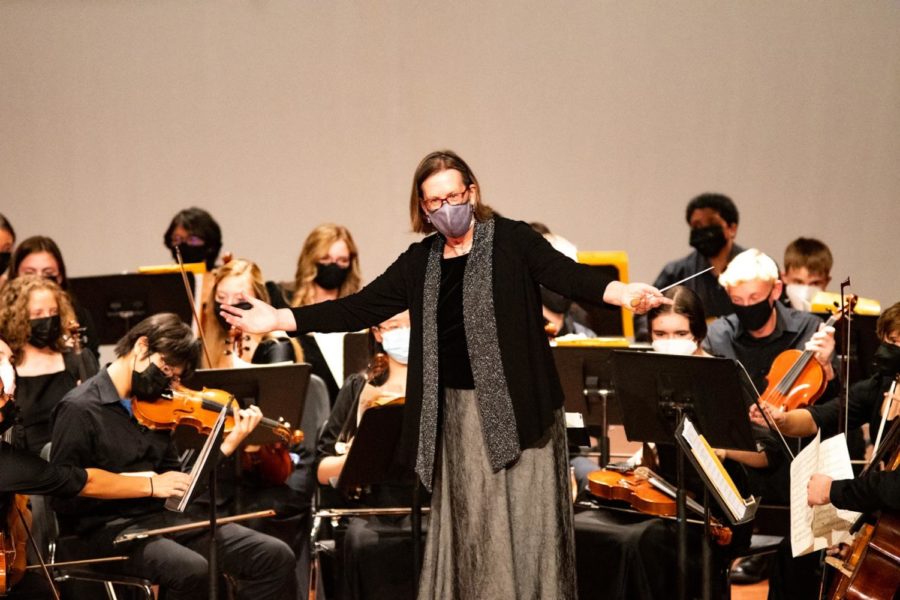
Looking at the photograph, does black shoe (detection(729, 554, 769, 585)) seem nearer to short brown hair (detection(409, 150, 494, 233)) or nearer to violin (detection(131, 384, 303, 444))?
violin (detection(131, 384, 303, 444))

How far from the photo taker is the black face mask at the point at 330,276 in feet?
16.1

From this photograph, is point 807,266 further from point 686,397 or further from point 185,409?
point 185,409

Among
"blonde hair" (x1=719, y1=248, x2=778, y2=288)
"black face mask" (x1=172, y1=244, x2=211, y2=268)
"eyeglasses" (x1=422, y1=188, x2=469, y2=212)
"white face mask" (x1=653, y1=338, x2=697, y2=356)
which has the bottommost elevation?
"white face mask" (x1=653, y1=338, x2=697, y2=356)

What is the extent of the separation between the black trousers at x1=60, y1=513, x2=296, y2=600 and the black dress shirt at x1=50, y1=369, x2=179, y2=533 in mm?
47

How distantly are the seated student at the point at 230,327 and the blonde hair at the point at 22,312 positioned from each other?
0.50 metres

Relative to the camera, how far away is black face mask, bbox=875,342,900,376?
3127 mm

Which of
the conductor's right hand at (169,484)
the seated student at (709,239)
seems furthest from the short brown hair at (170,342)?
the seated student at (709,239)

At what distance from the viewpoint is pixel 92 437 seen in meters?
3.51

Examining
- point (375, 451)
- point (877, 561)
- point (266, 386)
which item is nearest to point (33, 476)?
point (266, 386)

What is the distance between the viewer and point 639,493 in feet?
11.8

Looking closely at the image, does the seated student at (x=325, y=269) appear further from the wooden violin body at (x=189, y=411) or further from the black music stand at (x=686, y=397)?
the black music stand at (x=686, y=397)

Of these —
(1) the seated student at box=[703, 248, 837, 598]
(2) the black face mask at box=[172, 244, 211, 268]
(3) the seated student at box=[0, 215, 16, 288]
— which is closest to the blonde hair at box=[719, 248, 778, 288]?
(1) the seated student at box=[703, 248, 837, 598]

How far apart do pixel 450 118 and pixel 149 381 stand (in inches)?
125

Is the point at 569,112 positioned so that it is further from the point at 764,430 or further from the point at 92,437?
the point at 92,437
